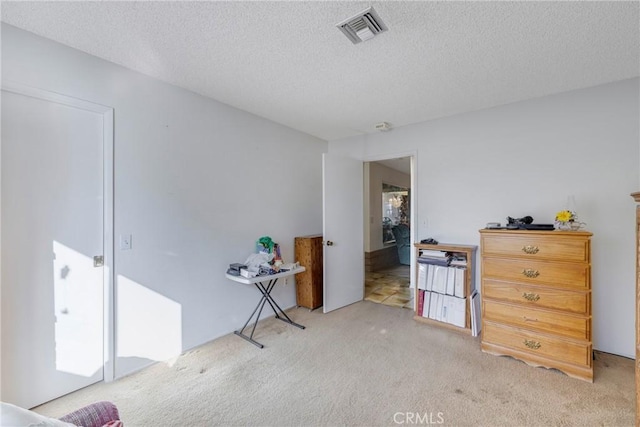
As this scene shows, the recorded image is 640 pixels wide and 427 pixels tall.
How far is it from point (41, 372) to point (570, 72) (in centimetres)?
457

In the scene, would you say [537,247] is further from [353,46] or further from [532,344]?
[353,46]

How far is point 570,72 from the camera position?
2.25 meters

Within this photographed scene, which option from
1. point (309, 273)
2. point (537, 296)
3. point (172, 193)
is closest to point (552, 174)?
point (537, 296)

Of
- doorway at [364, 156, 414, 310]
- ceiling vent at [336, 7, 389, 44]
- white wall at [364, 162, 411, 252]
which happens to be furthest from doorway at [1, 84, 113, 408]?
white wall at [364, 162, 411, 252]

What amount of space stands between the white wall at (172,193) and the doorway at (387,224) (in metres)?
2.51

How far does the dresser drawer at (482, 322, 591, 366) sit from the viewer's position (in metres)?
2.07

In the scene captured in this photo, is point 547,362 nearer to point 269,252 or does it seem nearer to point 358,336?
point 358,336

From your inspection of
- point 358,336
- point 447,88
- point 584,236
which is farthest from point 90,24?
point 584,236

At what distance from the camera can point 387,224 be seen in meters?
6.54

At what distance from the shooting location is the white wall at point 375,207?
18.9 feet

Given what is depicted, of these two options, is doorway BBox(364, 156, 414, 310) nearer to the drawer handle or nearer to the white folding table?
the white folding table

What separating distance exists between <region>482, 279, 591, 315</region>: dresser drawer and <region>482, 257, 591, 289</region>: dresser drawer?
5 centimetres

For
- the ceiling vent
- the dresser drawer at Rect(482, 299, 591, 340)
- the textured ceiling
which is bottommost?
the dresser drawer at Rect(482, 299, 591, 340)

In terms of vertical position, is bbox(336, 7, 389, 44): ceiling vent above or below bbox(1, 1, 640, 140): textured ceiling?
below
